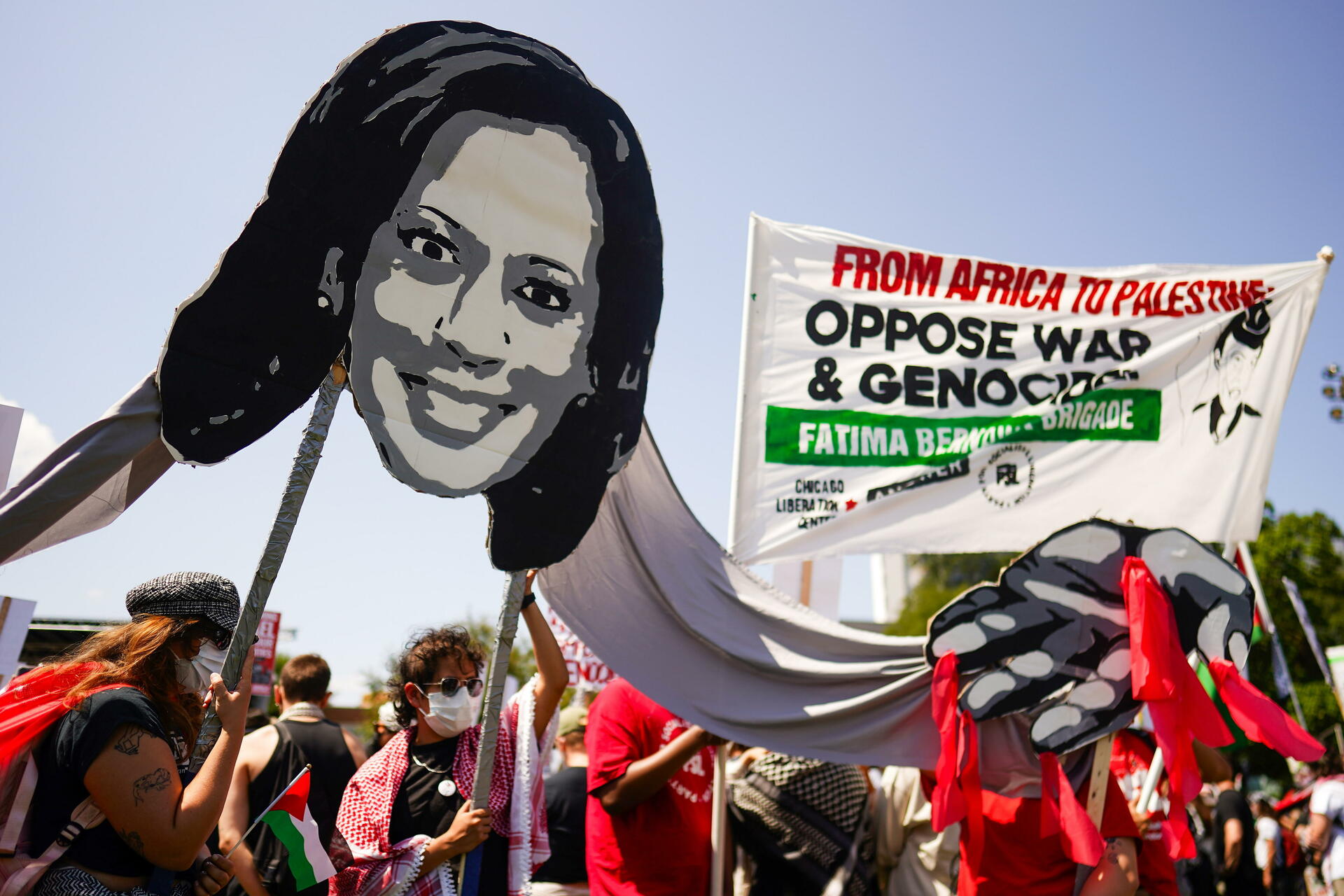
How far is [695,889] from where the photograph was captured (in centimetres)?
346

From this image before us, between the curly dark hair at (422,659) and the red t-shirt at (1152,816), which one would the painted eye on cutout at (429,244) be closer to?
the curly dark hair at (422,659)

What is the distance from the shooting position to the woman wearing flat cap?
2.05 meters

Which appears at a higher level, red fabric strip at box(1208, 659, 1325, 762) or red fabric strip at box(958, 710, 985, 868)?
red fabric strip at box(1208, 659, 1325, 762)

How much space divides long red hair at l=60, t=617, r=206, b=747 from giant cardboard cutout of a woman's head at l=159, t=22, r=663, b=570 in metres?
0.40

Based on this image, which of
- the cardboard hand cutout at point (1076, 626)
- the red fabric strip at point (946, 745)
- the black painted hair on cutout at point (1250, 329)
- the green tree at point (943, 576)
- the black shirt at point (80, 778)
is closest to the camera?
the black shirt at point (80, 778)

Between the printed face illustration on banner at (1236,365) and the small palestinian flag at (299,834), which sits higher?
the printed face illustration on banner at (1236,365)

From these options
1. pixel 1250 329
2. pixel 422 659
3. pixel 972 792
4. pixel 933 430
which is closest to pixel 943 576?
pixel 1250 329

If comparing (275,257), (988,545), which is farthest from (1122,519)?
(275,257)

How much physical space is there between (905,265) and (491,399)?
7.53 feet

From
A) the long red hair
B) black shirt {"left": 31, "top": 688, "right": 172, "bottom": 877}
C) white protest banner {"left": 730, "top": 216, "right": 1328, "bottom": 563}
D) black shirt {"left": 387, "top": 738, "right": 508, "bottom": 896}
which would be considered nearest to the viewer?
black shirt {"left": 31, "top": 688, "right": 172, "bottom": 877}

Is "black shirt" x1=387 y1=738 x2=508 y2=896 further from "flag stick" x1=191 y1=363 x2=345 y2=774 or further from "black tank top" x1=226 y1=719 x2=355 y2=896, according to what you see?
"flag stick" x1=191 y1=363 x2=345 y2=774

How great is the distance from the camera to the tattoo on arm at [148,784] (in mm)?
2059

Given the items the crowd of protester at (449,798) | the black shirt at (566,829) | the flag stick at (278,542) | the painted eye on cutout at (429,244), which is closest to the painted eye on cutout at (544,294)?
the painted eye on cutout at (429,244)

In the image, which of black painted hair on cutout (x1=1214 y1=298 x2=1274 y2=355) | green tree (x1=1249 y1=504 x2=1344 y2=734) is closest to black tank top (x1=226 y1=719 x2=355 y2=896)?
black painted hair on cutout (x1=1214 y1=298 x2=1274 y2=355)
